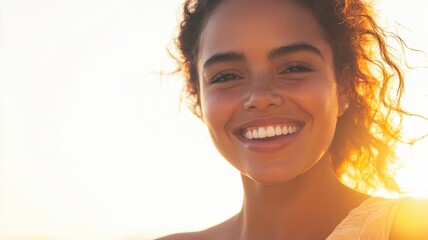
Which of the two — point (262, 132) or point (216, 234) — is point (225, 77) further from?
point (216, 234)

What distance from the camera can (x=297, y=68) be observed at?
3.65 m

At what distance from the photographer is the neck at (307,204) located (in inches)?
149

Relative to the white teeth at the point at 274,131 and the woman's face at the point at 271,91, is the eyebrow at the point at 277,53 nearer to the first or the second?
the woman's face at the point at 271,91

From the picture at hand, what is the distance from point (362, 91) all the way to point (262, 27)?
80cm

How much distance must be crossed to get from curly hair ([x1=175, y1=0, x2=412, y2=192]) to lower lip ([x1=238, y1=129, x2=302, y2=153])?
1.83 feet

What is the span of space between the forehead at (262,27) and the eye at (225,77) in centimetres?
11

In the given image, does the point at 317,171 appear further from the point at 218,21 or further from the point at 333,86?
the point at 218,21

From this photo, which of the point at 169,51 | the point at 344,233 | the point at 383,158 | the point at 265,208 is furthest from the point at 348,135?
the point at 169,51

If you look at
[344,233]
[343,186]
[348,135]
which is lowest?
[344,233]

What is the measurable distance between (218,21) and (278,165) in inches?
32.5

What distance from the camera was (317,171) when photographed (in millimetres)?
3857

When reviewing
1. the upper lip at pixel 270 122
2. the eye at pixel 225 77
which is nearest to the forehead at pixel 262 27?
the eye at pixel 225 77

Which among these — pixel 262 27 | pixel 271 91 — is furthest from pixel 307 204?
pixel 262 27

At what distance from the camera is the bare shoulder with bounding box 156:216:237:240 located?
4323mm
